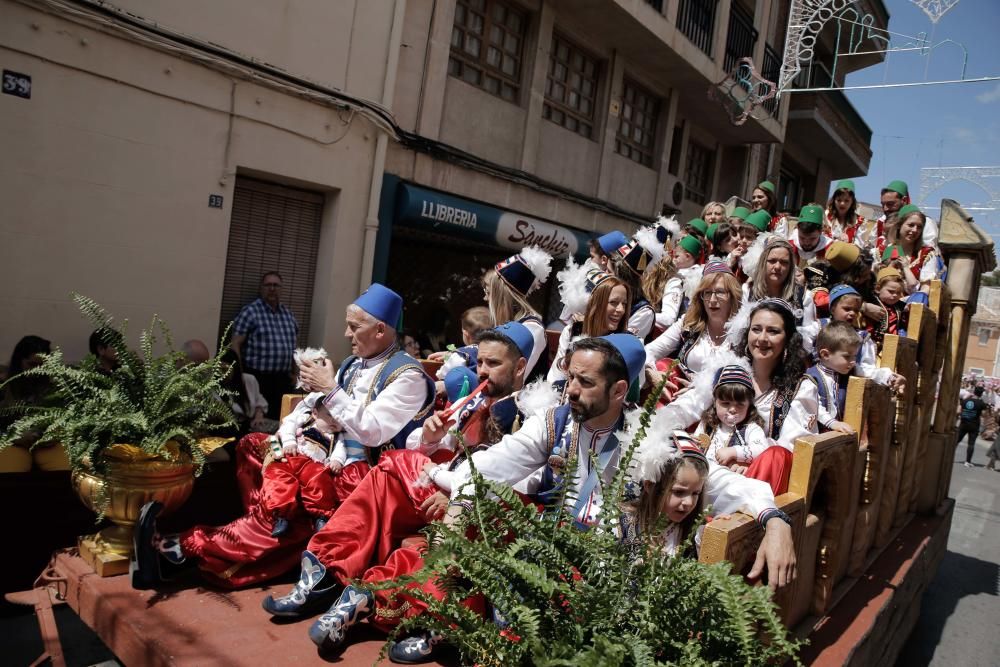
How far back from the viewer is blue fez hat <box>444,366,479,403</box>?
3664 mm

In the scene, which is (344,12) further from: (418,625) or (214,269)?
(418,625)

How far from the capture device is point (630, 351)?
287 cm

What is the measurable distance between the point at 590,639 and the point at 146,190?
631cm

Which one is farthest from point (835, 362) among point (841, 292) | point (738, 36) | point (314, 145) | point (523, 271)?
point (738, 36)

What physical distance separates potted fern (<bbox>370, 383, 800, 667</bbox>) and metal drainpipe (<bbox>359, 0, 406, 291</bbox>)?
6.84 metres

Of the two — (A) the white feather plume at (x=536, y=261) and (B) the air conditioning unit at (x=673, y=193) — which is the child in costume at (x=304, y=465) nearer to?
(A) the white feather plume at (x=536, y=261)

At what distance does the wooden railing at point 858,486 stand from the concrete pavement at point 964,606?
107cm

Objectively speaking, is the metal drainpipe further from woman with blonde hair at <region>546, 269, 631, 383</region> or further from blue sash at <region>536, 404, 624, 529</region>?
blue sash at <region>536, 404, 624, 529</region>

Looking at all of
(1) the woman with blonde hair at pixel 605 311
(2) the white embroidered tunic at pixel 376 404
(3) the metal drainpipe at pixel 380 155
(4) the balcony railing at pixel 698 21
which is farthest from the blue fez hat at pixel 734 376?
(4) the balcony railing at pixel 698 21

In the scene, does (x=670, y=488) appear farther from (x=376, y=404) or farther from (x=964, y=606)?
(x=964, y=606)

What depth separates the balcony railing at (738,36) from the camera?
50.8ft

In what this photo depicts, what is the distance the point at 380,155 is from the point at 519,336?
18.7 feet

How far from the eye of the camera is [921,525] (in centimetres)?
543

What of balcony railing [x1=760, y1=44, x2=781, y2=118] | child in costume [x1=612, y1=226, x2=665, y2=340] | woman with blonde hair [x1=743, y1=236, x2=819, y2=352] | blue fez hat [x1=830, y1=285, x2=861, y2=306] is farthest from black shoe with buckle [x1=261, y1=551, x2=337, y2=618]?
balcony railing [x1=760, y1=44, x2=781, y2=118]
